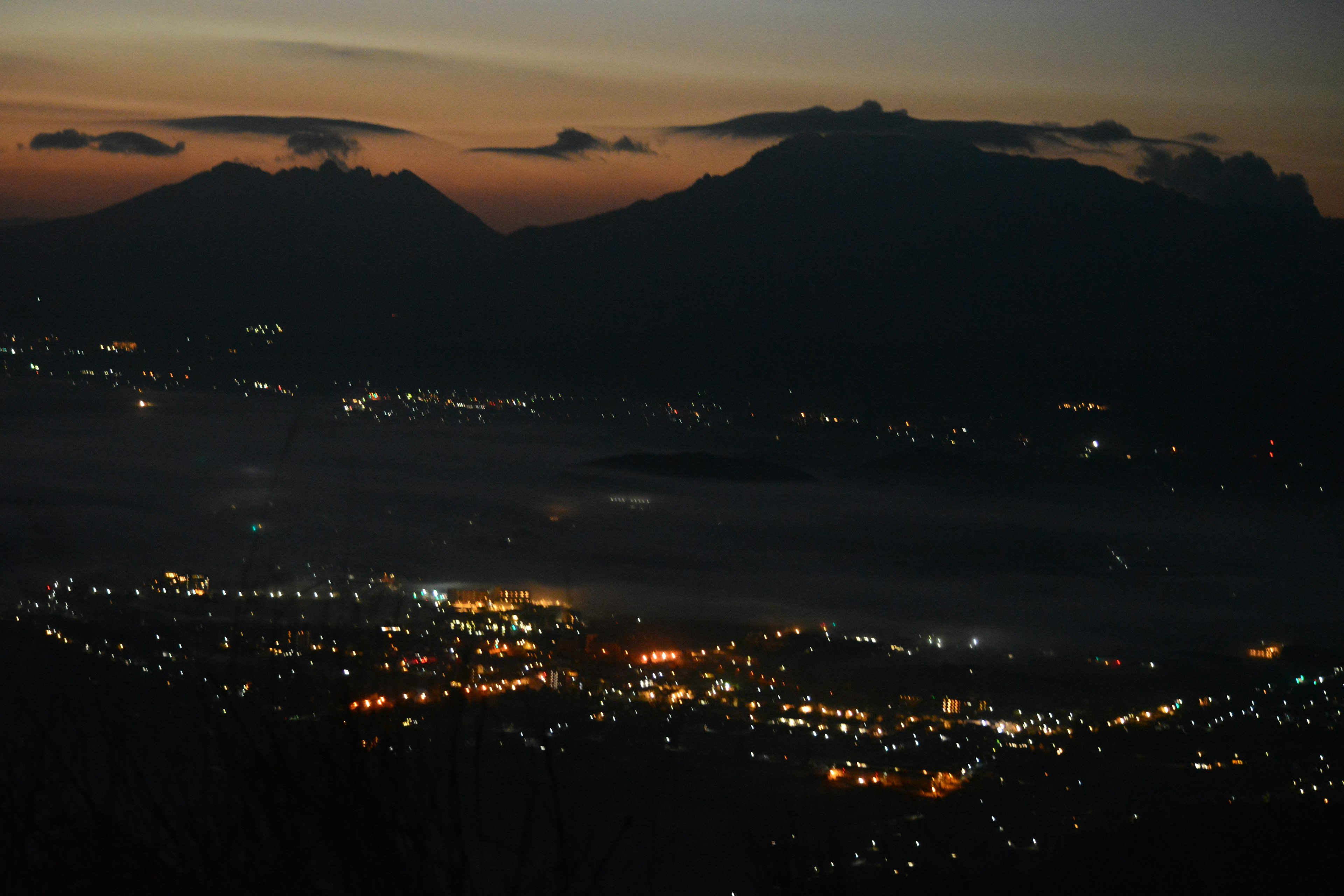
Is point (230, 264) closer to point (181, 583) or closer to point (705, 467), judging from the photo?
point (705, 467)

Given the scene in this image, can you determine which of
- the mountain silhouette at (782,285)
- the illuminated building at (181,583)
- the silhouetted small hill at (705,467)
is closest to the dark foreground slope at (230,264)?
the mountain silhouette at (782,285)

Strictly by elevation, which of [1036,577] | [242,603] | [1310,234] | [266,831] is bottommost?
[1036,577]

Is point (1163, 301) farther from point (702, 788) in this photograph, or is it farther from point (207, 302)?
point (702, 788)

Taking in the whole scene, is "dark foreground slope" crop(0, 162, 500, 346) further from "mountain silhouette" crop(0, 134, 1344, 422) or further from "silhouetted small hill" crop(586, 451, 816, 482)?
"silhouetted small hill" crop(586, 451, 816, 482)

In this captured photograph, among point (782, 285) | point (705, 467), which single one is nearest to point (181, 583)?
point (705, 467)

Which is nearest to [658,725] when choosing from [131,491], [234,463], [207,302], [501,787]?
[501,787]

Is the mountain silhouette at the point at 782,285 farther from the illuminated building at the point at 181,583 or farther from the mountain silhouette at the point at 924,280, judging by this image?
the illuminated building at the point at 181,583

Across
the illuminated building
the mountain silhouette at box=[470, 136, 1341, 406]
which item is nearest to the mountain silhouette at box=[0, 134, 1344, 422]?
the mountain silhouette at box=[470, 136, 1341, 406]
